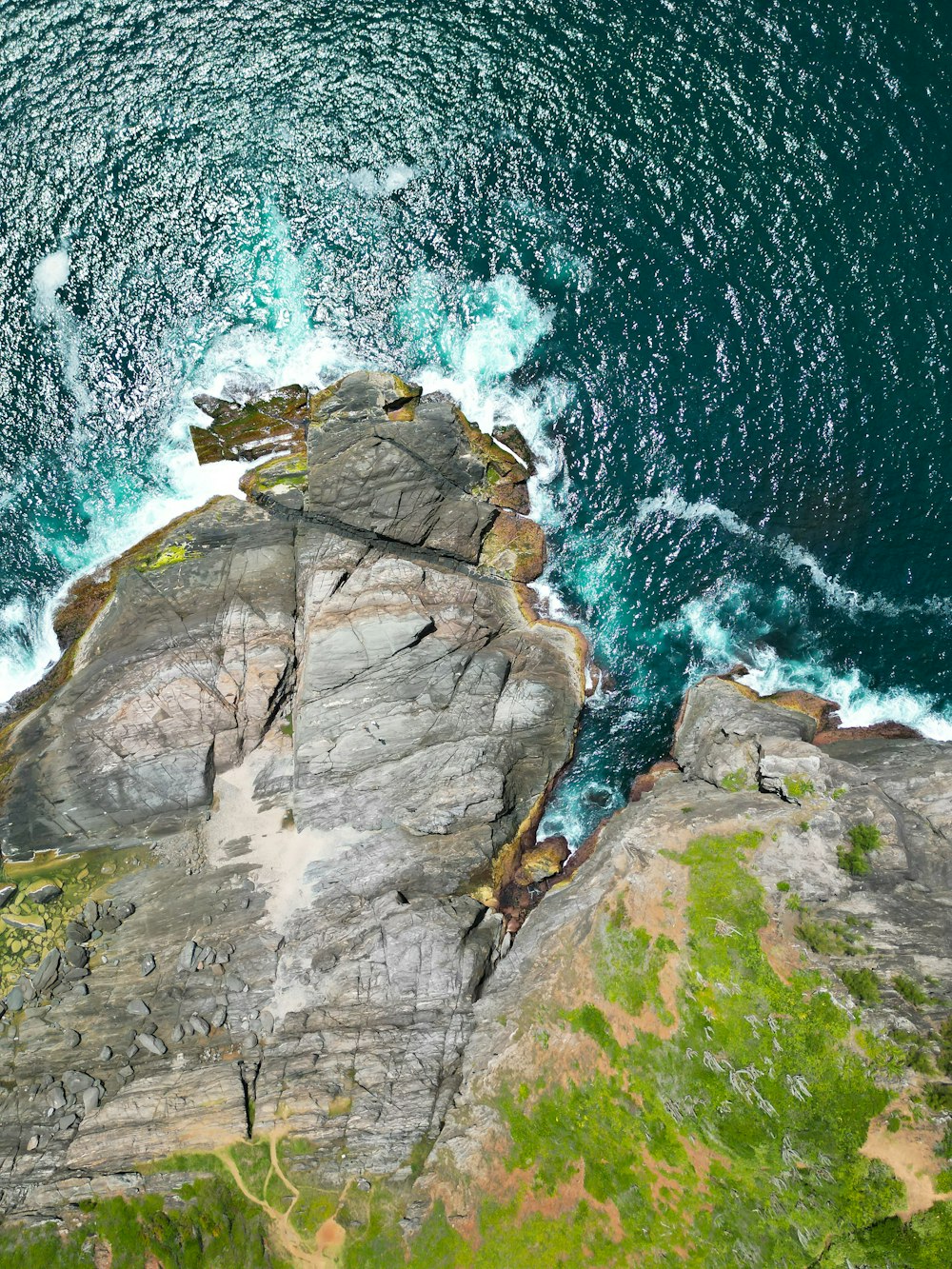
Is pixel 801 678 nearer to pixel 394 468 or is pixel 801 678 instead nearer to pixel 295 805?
pixel 394 468

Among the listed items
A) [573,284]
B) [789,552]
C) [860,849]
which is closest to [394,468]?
[573,284]

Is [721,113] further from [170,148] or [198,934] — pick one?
[198,934]

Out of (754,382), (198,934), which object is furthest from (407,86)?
(198,934)

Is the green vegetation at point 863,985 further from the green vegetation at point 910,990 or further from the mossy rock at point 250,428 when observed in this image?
the mossy rock at point 250,428

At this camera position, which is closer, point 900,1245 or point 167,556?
point 900,1245

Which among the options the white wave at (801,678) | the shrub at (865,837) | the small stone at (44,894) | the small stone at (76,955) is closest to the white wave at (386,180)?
the white wave at (801,678)

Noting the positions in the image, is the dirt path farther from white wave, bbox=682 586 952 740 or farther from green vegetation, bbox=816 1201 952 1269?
white wave, bbox=682 586 952 740
